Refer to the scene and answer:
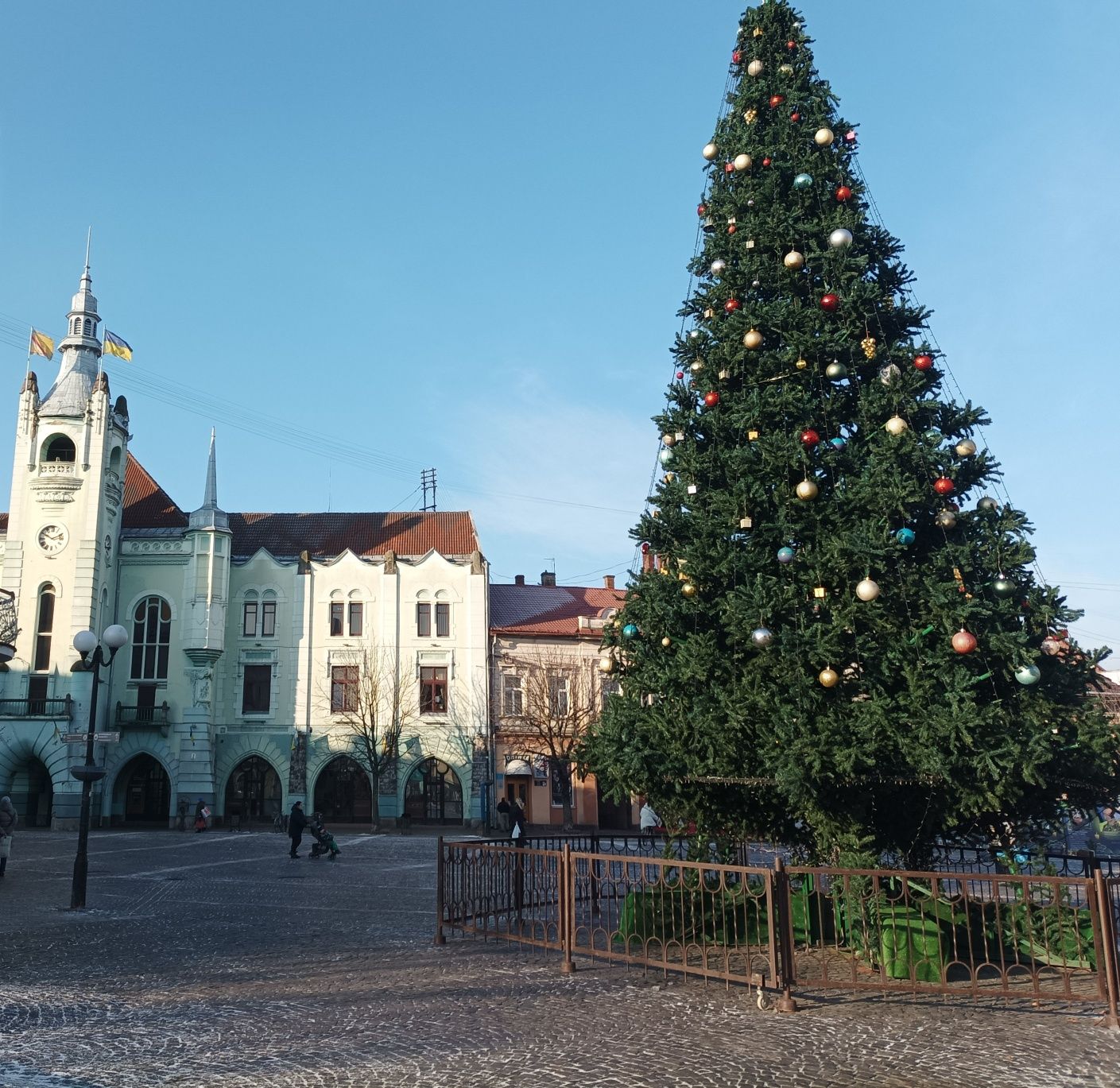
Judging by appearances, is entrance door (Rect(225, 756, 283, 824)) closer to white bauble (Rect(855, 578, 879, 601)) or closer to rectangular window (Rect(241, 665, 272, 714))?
rectangular window (Rect(241, 665, 272, 714))

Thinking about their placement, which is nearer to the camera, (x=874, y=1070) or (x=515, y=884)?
(x=874, y=1070)

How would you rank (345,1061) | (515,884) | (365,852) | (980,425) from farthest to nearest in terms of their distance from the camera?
1. (365,852)
2. (515,884)
3. (980,425)
4. (345,1061)

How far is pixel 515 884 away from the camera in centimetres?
1109

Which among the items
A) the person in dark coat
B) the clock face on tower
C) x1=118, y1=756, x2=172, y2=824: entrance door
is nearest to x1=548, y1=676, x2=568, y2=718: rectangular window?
x1=118, y1=756, x2=172, y2=824: entrance door

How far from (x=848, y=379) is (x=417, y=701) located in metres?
34.3

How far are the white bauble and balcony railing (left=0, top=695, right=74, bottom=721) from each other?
36818mm

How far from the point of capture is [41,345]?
4300 centimetres

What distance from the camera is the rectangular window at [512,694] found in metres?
43.8

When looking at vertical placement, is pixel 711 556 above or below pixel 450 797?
above

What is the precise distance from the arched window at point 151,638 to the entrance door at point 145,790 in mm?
3595

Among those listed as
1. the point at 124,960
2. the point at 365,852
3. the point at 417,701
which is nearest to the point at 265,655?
the point at 417,701

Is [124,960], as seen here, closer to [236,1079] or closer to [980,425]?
[236,1079]

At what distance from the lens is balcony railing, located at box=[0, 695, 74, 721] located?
39.0 metres

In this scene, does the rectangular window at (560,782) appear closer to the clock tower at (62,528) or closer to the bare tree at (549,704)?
the bare tree at (549,704)
